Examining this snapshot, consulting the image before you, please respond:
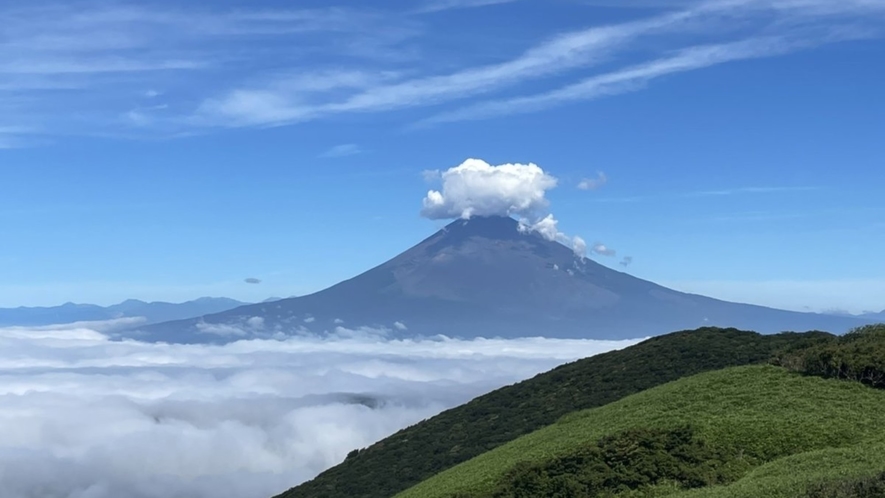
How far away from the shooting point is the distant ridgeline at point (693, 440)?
84.5 feet

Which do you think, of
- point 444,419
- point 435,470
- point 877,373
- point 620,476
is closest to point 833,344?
point 877,373

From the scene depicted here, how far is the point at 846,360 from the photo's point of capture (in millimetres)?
36406

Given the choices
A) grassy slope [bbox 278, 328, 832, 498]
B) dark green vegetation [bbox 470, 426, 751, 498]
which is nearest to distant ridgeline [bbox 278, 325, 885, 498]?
dark green vegetation [bbox 470, 426, 751, 498]

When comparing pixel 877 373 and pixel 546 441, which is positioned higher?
pixel 877 373

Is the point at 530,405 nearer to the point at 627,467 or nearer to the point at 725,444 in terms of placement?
the point at 725,444

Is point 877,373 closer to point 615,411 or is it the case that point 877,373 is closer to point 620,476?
point 615,411

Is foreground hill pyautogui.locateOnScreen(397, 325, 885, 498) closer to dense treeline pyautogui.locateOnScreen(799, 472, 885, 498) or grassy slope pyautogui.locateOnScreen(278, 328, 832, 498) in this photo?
dense treeline pyautogui.locateOnScreen(799, 472, 885, 498)

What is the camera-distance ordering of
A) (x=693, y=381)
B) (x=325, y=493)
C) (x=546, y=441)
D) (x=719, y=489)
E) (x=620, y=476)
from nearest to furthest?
1. (x=719, y=489)
2. (x=620, y=476)
3. (x=546, y=441)
4. (x=693, y=381)
5. (x=325, y=493)

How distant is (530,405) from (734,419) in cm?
2479

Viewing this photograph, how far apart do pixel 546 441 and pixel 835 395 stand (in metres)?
11.2

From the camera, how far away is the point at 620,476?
27719 mm

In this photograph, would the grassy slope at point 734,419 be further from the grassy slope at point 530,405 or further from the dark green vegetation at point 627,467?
the grassy slope at point 530,405

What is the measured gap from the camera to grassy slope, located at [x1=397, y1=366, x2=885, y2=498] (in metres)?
28.7

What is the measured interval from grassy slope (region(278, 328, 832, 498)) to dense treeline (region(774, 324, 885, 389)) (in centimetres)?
453
